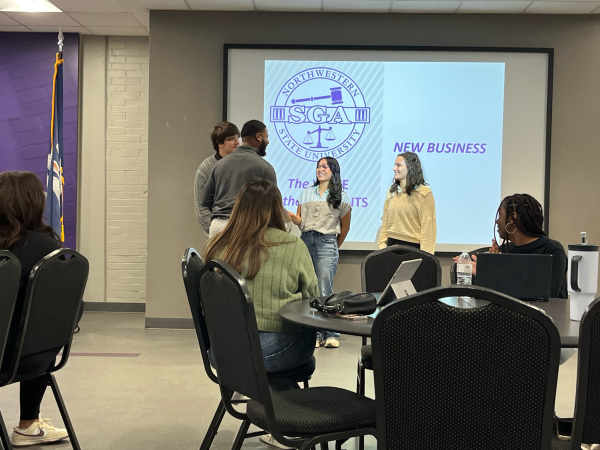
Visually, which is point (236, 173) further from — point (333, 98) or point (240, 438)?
point (240, 438)

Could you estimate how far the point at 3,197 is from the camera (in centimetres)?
247

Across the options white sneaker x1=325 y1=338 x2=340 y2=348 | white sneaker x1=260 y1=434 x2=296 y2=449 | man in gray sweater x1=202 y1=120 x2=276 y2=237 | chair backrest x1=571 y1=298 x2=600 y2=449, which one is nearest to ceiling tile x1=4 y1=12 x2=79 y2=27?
man in gray sweater x1=202 y1=120 x2=276 y2=237

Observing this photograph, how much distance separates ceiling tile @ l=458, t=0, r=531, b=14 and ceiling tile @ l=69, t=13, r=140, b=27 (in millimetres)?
3037

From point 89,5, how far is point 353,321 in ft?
14.9

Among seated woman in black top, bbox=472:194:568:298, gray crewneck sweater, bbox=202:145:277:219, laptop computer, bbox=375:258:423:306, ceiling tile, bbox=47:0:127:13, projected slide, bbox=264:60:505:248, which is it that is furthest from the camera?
projected slide, bbox=264:60:505:248

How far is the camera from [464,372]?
1.30 meters

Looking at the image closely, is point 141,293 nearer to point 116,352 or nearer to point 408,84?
point 116,352

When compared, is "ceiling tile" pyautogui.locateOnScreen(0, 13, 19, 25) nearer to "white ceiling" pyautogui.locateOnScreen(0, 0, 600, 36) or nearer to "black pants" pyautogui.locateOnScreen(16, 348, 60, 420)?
"white ceiling" pyautogui.locateOnScreen(0, 0, 600, 36)

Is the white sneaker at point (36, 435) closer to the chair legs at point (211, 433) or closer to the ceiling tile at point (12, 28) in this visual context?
the chair legs at point (211, 433)

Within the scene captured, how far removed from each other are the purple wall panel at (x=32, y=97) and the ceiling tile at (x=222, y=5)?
1.71 meters

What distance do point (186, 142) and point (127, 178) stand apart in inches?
48.1

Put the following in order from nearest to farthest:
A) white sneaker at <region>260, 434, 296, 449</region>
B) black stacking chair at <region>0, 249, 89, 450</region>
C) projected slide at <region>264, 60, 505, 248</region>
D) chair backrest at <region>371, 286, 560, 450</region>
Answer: chair backrest at <region>371, 286, 560, 450</region>
black stacking chair at <region>0, 249, 89, 450</region>
white sneaker at <region>260, 434, 296, 449</region>
projected slide at <region>264, 60, 505, 248</region>

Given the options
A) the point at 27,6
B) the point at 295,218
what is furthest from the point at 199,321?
the point at 27,6

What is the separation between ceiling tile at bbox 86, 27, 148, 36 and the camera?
5940 millimetres
